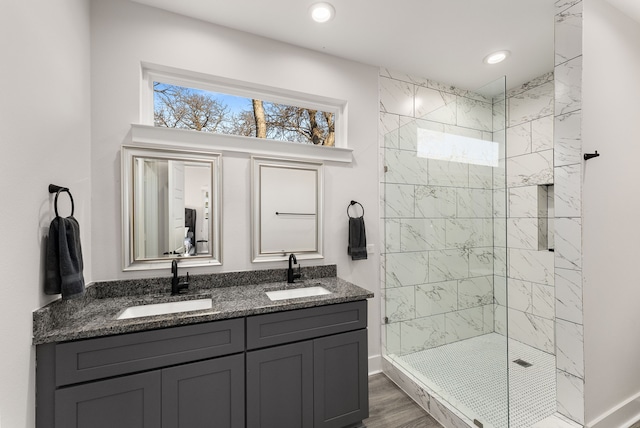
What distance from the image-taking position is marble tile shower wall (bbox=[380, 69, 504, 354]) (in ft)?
7.43

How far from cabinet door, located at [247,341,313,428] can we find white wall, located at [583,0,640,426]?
1.71 metres

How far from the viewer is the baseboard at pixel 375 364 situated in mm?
2500

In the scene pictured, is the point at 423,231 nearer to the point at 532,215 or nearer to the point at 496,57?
the point at 532,215

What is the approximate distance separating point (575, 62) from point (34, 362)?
10.9ft

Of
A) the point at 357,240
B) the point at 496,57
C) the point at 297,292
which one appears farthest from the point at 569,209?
the point at 297,292

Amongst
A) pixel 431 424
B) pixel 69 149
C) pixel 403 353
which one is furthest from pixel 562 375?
pixel 69 149

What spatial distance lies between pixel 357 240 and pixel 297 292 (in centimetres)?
72

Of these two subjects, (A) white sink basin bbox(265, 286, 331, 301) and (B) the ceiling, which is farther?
(A) white sink basin bbox(265, 286, 331, 301)

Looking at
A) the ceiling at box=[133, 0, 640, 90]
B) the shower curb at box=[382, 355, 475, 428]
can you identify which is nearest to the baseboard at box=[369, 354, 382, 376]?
the shower curb at box=[382, 355, 475, 428]

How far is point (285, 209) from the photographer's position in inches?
88.0

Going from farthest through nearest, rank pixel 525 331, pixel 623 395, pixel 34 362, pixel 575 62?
pixel 525 331 → pixel 623 395 → pixel 575 62 → pixel 34 362

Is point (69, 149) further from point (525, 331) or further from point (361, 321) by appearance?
point (525, 331)

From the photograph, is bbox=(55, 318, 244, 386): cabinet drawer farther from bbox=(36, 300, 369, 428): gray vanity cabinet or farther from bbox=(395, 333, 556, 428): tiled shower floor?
bbox=(395, 333, 556, 428): tiled shower floor

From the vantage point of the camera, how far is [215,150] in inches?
79.0
